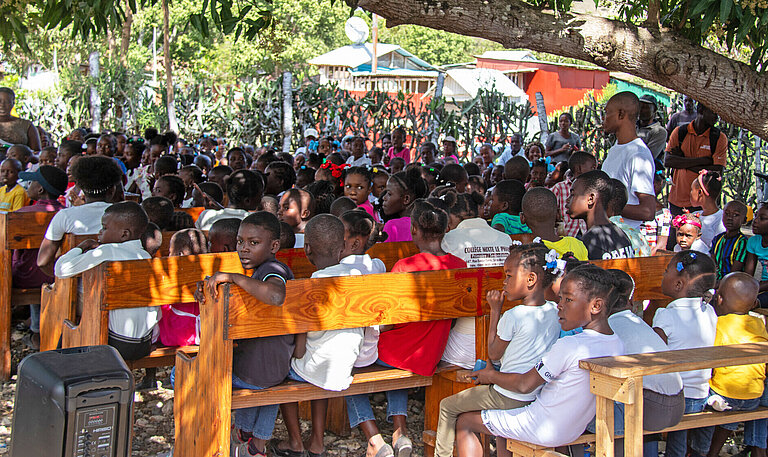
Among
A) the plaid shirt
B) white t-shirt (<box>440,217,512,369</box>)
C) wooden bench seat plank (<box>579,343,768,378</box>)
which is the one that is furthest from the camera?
the plaid shirt

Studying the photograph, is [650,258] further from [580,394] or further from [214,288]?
[214,288]

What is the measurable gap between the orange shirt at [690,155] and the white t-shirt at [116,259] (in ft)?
19.7

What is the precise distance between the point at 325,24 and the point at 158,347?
58.8 m

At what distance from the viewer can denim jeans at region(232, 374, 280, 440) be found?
15.2 ft

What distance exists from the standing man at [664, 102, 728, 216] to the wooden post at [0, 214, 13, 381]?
670cm

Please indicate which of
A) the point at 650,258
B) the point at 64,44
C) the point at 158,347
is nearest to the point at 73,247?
the point at 158,347

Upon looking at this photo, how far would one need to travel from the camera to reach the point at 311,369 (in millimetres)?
4488

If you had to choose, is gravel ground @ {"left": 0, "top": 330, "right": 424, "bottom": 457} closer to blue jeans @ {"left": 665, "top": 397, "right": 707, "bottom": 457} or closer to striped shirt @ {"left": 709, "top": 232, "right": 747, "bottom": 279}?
blue jeans @ {"left": 665, "top": 397, "right": 707, "bottom": 457}

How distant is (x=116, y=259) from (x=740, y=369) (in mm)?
3849

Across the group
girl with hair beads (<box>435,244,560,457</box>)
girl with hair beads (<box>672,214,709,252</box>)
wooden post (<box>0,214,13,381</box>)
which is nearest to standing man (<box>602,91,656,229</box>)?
girl with hair beads (<box>672,214,709,252</box>)

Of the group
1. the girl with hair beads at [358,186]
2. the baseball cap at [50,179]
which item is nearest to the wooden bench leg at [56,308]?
the baseball cap at [50,179]

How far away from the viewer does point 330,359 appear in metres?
4.47

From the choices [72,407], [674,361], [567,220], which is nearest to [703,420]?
[674,361]

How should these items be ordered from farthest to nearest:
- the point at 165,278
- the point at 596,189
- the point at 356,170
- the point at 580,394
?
the point at 356,170
the point at 596,189
the point at 165,278
the point at 580,394
